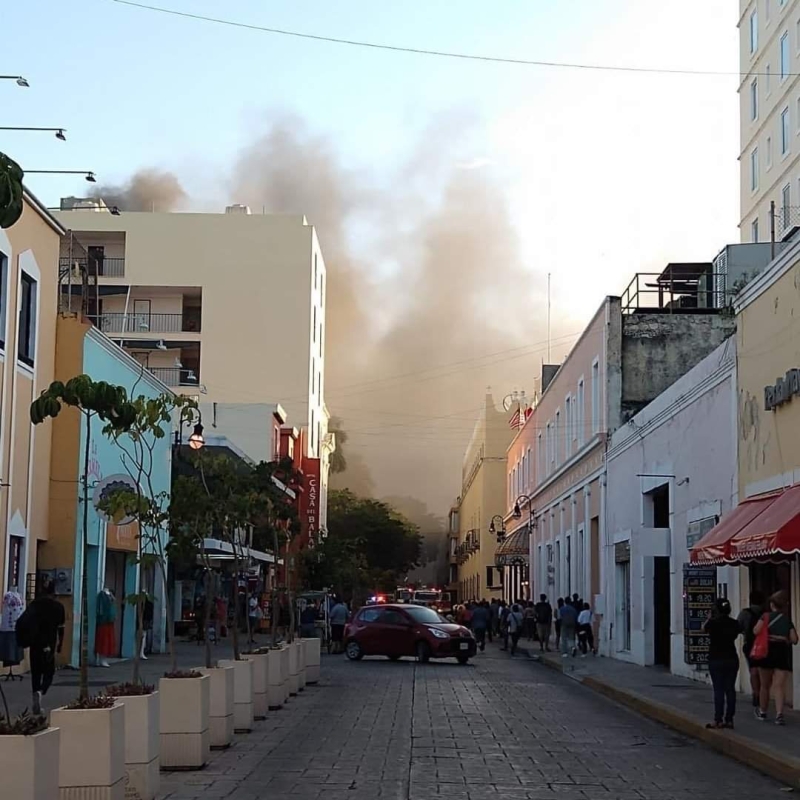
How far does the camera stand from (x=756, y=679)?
18.0m

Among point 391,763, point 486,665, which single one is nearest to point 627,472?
point 486,665

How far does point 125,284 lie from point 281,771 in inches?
2341

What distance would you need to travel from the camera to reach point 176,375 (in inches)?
2704

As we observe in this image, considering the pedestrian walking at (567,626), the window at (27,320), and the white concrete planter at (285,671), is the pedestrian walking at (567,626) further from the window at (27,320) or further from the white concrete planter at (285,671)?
the window at (27,320)

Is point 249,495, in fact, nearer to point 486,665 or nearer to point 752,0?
point 486,665

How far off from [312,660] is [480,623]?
18550mm

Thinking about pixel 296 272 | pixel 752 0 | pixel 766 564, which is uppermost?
pixel 752 0

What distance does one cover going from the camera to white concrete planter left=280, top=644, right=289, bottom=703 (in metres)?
21.1

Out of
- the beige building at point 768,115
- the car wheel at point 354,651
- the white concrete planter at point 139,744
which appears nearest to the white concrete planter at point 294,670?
the white concrete planter at point 139,744

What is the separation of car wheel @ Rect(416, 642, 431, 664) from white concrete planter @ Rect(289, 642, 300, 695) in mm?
11155

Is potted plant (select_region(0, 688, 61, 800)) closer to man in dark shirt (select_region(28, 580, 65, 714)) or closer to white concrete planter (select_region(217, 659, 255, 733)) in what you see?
white concrete planter (select_region(217, 659, 255, 733))

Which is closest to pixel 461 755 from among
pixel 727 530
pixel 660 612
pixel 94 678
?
pixel 727 530

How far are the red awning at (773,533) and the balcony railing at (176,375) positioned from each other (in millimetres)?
51305

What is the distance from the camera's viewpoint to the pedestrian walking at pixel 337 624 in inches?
1636
